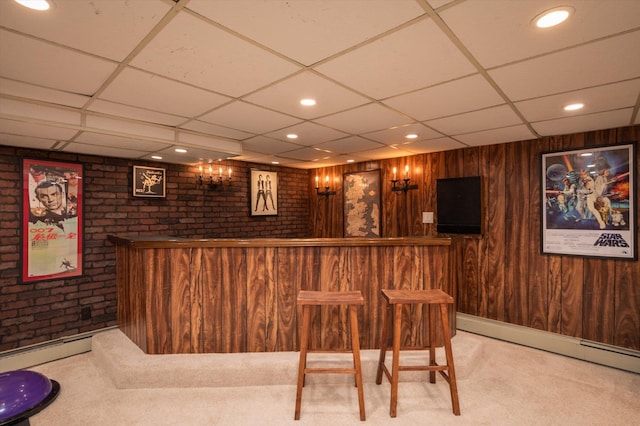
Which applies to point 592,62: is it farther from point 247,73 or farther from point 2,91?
point 2,91

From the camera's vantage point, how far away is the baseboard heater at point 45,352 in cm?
338

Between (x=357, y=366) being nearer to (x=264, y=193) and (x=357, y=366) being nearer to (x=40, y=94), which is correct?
(x=40, y=94)

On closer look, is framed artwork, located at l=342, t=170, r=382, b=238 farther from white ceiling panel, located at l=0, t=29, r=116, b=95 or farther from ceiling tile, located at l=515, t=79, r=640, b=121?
white ceiling panel, located at l=0, t=29, r=116, b=95

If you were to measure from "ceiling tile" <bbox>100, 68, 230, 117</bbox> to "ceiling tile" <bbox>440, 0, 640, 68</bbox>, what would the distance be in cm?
184

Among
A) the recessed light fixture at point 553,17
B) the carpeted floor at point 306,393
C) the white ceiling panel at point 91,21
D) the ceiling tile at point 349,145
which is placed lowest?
the carpeted floor at point 306,393

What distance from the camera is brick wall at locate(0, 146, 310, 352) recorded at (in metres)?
3.46

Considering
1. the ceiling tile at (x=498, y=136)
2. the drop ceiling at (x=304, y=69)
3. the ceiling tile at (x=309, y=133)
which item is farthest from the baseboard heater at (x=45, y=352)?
the ceiling tile at (x=498, y=136)

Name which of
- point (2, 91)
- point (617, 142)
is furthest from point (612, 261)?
point (2, 91)

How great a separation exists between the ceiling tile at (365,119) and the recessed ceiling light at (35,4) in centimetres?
216

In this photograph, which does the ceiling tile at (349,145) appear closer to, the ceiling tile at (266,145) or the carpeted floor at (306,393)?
the ceiling tile at (266,145)

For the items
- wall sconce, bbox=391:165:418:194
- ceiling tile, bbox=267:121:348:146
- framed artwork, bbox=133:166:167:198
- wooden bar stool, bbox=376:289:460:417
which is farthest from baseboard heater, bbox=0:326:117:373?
wall sconce, bbox=391:165:418:194

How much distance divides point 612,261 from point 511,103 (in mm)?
2349

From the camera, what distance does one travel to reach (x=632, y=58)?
1899mm

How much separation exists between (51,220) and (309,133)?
3.26 meters
